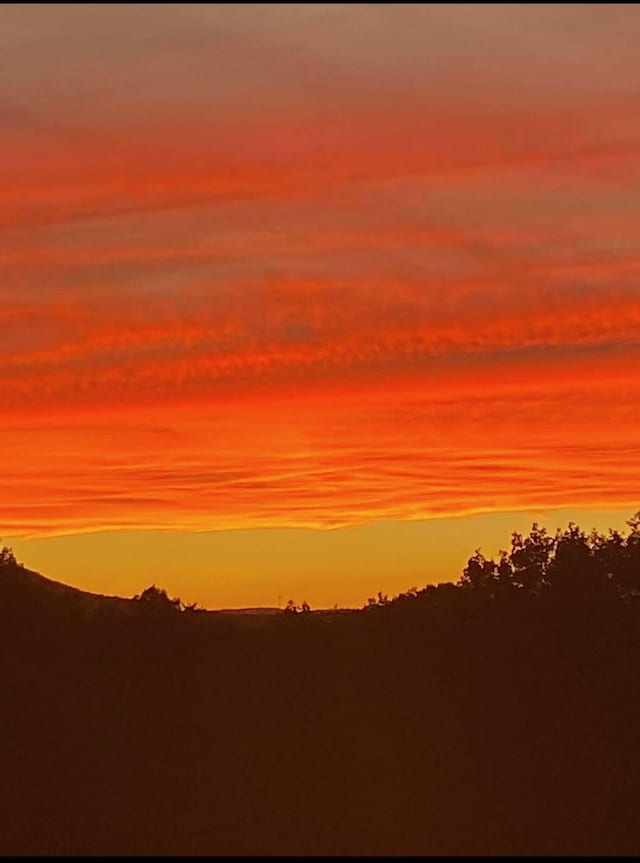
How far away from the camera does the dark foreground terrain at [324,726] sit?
119 ft

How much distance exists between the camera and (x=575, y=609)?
4141cm

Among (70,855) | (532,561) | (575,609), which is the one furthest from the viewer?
(532,561)

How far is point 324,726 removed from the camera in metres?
38.6

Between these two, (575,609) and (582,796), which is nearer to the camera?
(582,796)

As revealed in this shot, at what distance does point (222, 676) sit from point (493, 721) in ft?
18.7

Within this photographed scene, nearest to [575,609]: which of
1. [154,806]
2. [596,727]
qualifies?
[596,727]

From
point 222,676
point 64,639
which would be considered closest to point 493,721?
point 222,676

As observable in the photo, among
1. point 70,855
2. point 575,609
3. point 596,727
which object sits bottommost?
point 70,855

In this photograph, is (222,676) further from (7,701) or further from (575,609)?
(575,609)

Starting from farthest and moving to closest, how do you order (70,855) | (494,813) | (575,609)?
1. (575,609)
2. (494,813)
3. (70,855)

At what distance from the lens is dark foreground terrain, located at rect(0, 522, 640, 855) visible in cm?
3641

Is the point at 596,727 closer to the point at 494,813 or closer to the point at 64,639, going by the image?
the point at 494,813

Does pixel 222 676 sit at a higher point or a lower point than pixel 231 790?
higher

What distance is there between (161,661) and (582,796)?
905 cm
